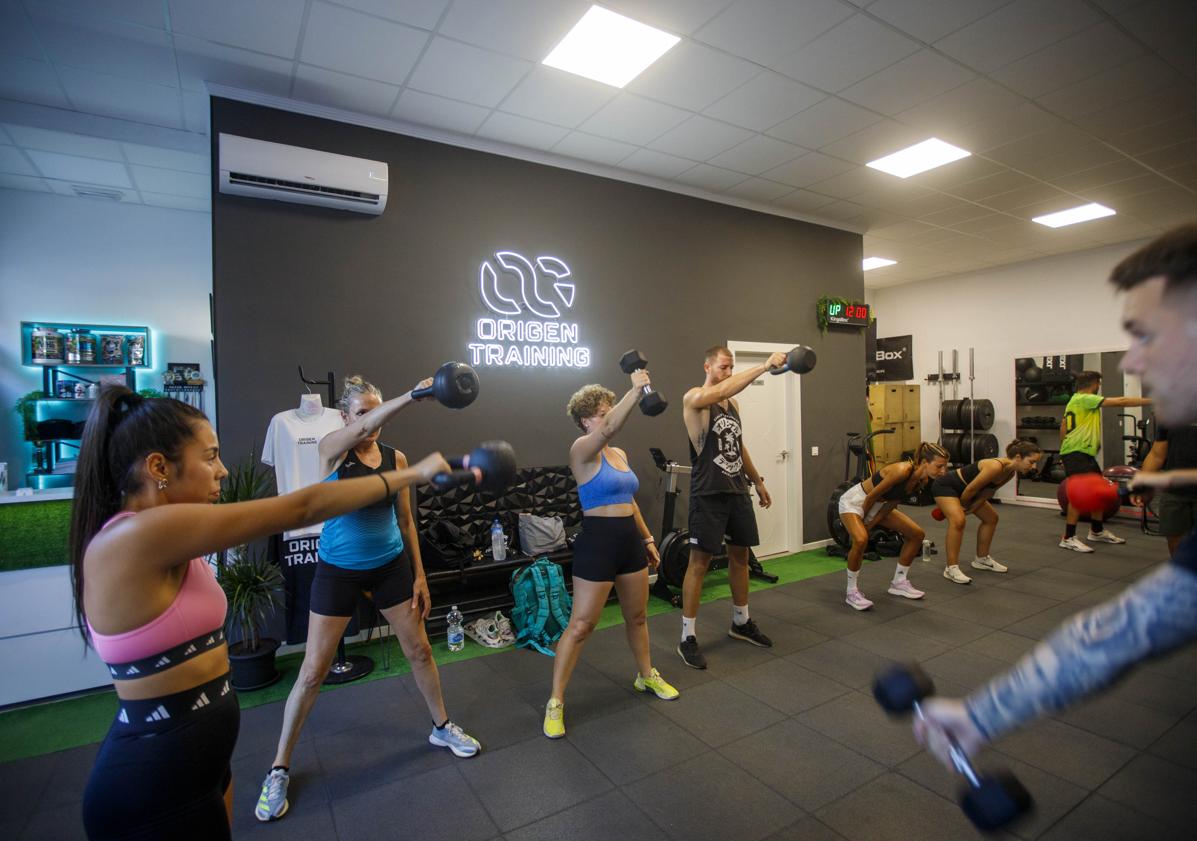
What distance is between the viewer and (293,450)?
3.35m

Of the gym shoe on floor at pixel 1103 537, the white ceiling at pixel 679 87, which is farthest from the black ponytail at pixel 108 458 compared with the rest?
the gym shoe on floor at pixel 1103 537

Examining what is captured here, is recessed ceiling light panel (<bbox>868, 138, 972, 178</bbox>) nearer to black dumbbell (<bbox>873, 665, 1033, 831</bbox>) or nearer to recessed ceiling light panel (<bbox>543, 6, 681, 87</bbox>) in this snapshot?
recessed ceiling light panel (<bbox>543, 6, 681, 87</bbox>)

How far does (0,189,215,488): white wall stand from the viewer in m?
5.07

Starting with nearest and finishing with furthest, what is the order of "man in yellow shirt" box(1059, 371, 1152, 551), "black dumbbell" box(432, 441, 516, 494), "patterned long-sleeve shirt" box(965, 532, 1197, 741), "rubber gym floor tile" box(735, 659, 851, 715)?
"patterned long-sleeve shirt" box(965, 532, 1197, 741) < "black dumbbell" box(432, 441, 516, 494) < "rubber gym floor tile" box(735, 659, 851, 715) < "man in yellow shirt" box(1059, 371, 1152, 551)

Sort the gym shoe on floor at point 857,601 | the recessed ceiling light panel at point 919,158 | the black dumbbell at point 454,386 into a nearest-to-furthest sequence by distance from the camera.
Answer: the black dumbbell at point 454,386
the gym shoe on floor at point 857,601
the recessed ceiling light panel at point 919,158

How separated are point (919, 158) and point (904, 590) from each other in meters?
3.48

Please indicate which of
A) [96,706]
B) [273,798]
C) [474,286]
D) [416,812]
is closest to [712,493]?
[416,812]

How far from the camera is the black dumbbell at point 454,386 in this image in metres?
1.94

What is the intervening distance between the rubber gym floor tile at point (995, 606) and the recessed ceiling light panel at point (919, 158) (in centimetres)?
349

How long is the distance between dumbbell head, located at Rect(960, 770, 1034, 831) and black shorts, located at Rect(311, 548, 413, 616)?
202cm

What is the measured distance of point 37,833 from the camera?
6.84ft

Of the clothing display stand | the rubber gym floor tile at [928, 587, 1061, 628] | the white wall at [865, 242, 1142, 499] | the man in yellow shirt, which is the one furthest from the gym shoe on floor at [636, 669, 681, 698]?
the white wall at [865, 242, 1142, 499]

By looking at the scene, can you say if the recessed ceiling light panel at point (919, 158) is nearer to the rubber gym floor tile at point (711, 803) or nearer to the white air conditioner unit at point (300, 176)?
the white air conditioner unit at point (300, 176)

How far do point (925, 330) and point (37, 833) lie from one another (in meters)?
10.9
